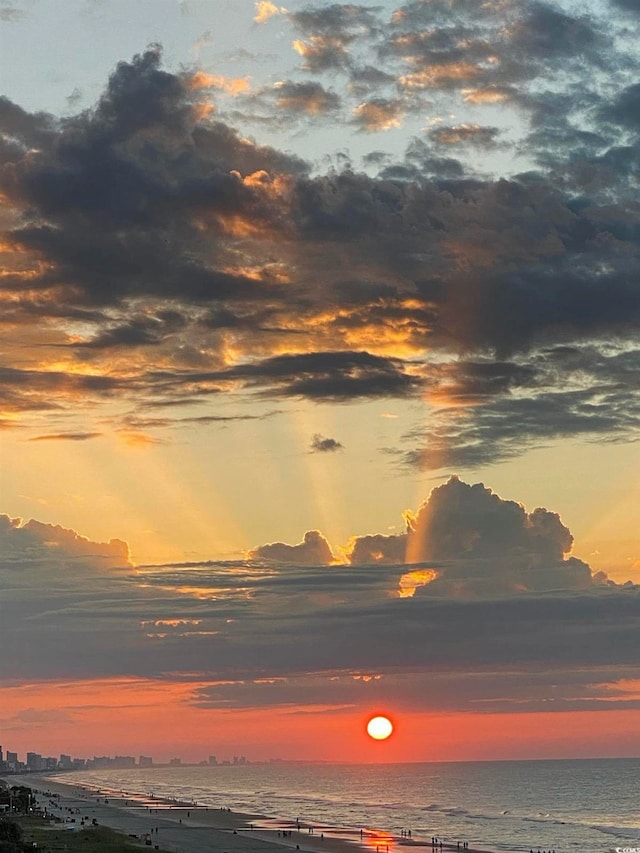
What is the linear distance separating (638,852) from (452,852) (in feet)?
92.8

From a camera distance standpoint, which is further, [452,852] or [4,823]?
[452,852]

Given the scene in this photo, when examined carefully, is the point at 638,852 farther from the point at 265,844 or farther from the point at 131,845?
the point at 131,845

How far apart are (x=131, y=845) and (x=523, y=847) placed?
216 ft

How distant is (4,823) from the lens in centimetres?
15000

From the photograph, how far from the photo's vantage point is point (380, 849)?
188625mm

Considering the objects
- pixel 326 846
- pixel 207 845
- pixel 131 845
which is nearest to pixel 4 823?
pixel 131 845

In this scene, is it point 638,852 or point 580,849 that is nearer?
point 638,852

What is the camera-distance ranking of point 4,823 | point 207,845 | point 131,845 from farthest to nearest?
1. point 207,845
2. point 131,845
3. point 4,823

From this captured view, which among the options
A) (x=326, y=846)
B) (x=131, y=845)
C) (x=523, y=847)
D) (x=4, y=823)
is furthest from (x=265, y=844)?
(x=4, y=823)

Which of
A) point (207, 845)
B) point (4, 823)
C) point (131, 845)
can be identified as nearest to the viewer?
point (4, 823)

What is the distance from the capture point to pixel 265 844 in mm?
193625

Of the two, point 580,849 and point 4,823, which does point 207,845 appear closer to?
point 4,823

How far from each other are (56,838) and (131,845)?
1248 cm

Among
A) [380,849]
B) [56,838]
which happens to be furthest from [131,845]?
[380,849]
